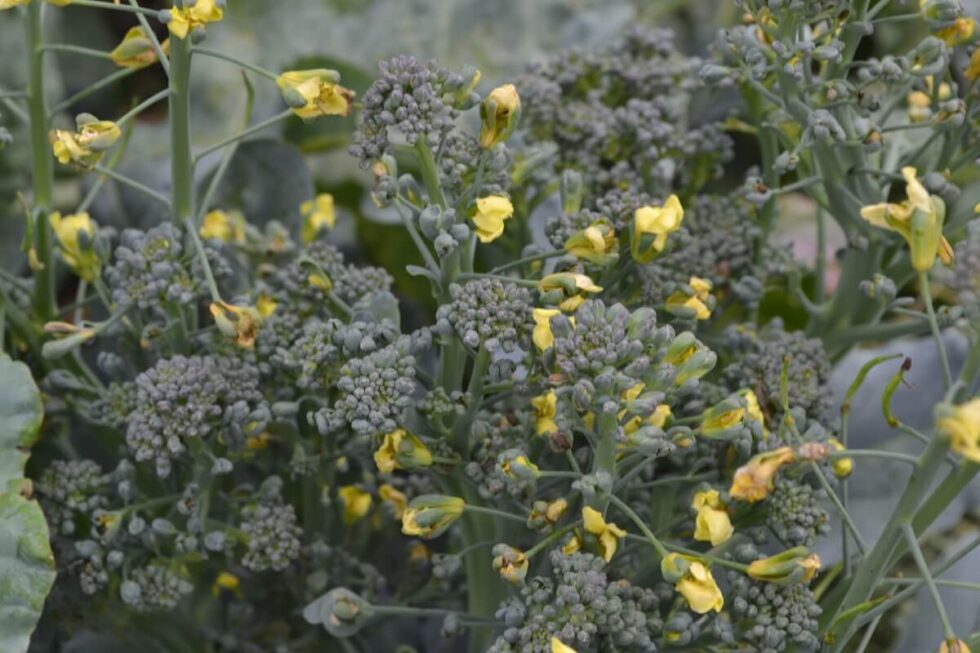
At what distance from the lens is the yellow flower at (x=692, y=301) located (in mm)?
616

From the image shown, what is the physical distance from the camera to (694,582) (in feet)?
1.74

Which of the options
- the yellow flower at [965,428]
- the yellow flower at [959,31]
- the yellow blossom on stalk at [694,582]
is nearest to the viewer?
the yellow flower at [965,428]

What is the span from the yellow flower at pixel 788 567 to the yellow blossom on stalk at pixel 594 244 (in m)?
0.17

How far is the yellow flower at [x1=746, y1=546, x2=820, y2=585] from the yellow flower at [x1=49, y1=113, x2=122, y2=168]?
1.29 ft

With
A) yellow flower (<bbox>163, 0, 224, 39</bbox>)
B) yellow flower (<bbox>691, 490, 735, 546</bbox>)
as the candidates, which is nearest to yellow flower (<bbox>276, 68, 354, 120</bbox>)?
yellow flower (<bbox>163, 0, 224, 39</bbox>)

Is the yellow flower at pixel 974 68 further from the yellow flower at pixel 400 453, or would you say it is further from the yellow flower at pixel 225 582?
the yellow flower at pixel 225 582

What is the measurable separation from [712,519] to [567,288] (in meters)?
0.13

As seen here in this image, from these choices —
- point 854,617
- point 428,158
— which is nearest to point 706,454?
point 854,617

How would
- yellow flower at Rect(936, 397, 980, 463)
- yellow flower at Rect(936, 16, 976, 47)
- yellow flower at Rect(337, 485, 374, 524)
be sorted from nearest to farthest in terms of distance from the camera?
1. yellow flower at Rect(936, 397, 980, 463)
2. yellow flower at Rect(936, 16, 976, 47)
3. yellow flower at Rect(337, 485, 374, 524)

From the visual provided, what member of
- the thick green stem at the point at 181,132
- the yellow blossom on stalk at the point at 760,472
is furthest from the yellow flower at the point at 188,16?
the yellow blossom on stalk at the point at 760,472

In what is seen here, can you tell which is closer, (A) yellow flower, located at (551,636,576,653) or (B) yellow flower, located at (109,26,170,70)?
(A) yellow flower, located at (551,636,576,653)

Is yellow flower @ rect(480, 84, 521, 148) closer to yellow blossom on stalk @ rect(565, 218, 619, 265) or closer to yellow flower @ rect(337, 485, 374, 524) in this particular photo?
yellow blossom on stalk @ rect(565, 218, 619, 265)

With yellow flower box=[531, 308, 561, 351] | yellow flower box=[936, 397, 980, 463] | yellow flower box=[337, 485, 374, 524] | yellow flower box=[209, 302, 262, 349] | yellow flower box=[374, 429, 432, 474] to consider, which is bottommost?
yellow flower box=[337, 485, 374, 524]

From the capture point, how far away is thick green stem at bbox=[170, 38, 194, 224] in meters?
0.60
